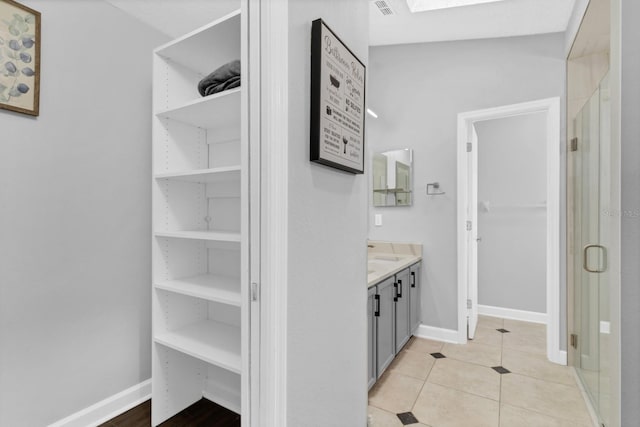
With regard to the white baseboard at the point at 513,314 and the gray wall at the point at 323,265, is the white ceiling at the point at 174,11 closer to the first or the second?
the gray wall at the point at 323,265

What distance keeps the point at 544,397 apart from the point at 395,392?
97 centimetres

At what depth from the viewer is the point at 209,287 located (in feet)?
5.53

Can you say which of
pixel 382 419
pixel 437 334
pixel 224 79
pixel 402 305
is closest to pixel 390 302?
pixel 402 305

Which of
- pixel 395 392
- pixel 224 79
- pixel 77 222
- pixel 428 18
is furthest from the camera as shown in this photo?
pixel 428 18

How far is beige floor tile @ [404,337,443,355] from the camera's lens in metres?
2.89

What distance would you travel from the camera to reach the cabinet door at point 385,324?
7.13 ft

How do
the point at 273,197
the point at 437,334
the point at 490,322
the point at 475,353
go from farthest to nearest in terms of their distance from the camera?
1. the point at 490,322
2. the point at 437,334
3. the point at 475,353
4. the point at 273,197

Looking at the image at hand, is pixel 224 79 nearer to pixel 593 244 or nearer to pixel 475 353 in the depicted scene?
pixel 593 244

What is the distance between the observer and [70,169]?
173cm

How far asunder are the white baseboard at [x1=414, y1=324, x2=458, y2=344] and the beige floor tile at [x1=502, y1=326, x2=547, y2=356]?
0.45 meters

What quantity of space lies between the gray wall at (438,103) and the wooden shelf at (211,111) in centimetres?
200

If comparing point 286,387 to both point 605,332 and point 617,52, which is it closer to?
point 605,332

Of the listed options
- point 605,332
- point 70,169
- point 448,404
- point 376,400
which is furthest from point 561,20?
point 70,169

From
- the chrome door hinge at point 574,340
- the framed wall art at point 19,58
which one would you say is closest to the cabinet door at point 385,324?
the chrome door hinge at point 574,340
